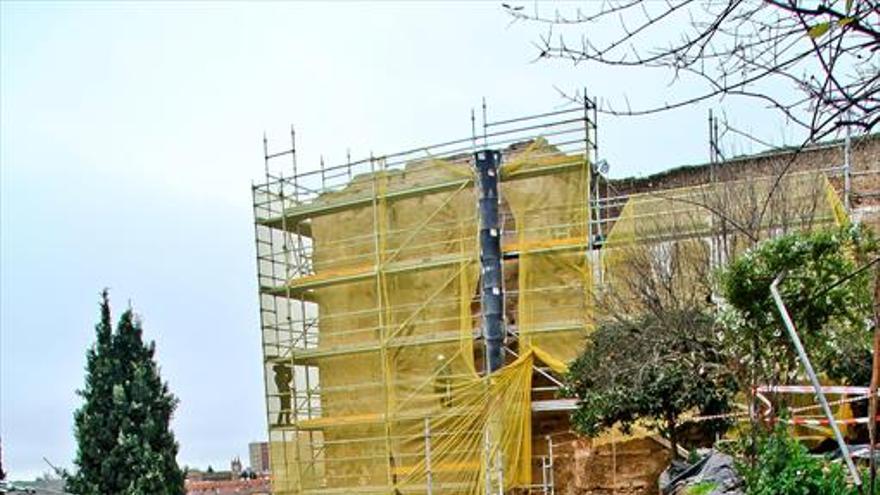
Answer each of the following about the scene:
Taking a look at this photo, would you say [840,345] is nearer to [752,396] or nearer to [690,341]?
[752,396]

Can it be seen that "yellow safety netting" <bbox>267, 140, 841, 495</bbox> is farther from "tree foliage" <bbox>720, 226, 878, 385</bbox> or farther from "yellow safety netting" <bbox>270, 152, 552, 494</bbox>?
"tree foliage" <bbox>720, 226, 878, 385</bbox>

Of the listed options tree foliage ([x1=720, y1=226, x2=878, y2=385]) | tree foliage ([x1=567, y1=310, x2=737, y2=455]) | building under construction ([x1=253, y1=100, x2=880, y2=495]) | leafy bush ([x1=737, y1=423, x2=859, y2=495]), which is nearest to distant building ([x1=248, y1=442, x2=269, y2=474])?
building under construction ([x1=253, y1=100, x2=880, y2=495])

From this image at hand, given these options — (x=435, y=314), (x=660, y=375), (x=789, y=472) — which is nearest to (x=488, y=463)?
(x=435, y=314)

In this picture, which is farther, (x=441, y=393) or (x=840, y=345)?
(x=441, y=393)

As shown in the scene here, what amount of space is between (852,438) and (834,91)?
9.62 m

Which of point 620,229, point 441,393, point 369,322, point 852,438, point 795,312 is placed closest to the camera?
point 795,312

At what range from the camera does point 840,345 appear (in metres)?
8.73

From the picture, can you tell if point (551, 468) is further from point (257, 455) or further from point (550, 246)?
point (257, 455)

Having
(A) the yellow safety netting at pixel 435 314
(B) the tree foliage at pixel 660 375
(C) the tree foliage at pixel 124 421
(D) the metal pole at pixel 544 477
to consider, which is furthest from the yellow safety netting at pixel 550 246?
(C) the tree foliage at pixel 124 421

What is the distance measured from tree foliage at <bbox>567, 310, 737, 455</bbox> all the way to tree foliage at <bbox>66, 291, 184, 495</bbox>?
23.0ft

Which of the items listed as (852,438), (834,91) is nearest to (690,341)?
(852,438)

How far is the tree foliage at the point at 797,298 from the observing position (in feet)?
26.0

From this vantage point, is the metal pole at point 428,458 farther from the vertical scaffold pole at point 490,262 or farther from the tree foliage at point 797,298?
the tree foliage at point 797,298

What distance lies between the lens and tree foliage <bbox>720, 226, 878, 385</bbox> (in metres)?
7.92
